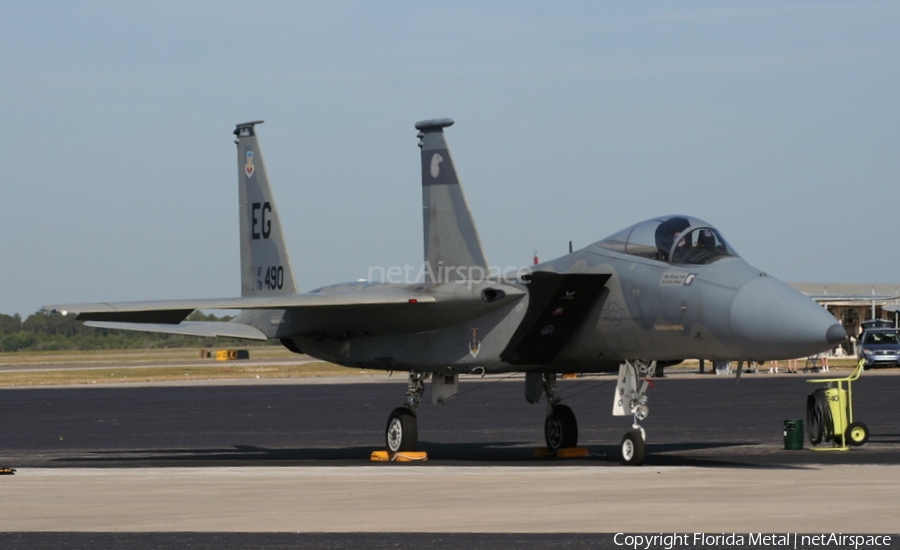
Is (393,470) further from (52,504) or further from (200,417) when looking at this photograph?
(200,417)

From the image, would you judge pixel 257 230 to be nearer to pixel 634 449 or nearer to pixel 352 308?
pixel 352 308

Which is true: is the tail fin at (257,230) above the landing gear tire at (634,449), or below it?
above

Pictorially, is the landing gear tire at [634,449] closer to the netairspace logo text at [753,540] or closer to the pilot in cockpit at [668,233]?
the pilot in cockpit at [668,233]

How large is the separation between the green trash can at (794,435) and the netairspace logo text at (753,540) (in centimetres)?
822

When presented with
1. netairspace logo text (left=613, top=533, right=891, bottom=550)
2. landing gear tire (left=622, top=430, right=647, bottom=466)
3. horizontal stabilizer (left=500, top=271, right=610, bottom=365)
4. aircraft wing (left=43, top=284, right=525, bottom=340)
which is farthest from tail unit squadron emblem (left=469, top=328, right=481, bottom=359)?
netairspace logo text (left=613, top=533, right=891, bottom=550)

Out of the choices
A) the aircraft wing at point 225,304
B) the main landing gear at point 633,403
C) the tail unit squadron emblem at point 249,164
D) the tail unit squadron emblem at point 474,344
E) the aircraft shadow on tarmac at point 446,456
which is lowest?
the aircraft shadow on tarmac at point 446,456

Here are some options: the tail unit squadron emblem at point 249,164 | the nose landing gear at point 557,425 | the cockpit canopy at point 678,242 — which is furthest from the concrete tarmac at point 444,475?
the tail unit squadron emblem at point 249,164

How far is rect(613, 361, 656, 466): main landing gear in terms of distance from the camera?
15.0 metres

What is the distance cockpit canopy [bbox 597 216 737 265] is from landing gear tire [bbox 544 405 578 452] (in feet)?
10.5

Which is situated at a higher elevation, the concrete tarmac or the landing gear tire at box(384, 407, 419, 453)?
the landing gear tire at box(384, 407, 419, 453)

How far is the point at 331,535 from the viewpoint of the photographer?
9727mm

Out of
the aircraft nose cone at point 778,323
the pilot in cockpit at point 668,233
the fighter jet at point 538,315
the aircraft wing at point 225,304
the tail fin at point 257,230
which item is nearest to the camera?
the aircraft nose cone at point 778,323

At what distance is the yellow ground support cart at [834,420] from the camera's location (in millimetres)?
16969

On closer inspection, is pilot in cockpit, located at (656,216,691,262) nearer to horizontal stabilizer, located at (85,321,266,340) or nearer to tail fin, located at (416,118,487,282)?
tail fin, located at (416,118,487,282)
